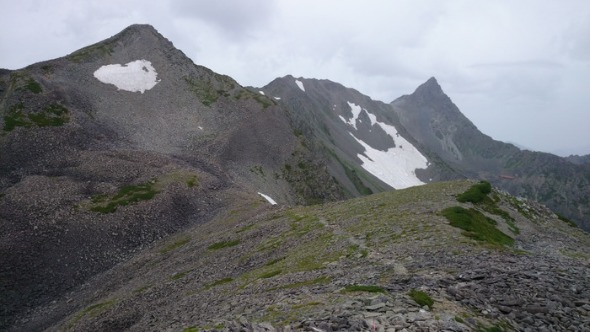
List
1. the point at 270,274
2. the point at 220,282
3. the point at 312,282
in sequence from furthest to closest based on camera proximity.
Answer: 1. the point at 220,282
2. the point at 270,274
3. the point at 312,282

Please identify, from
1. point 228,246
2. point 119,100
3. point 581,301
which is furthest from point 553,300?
point 119,100

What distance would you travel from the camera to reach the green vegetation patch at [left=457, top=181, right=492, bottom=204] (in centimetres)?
4803

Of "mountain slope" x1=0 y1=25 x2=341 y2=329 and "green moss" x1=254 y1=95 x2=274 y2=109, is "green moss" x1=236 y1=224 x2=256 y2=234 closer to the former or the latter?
"mountain slope" x1=0 y1=25 x2=341 y2=329

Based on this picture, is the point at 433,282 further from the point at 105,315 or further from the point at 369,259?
the point at 105,315

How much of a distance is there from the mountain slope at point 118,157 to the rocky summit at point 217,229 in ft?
1.22

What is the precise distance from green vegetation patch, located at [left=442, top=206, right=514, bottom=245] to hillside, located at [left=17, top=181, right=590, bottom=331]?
0.34 meters

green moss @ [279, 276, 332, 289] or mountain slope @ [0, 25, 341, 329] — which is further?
mountain slope @ [0, 25, 341, 329]

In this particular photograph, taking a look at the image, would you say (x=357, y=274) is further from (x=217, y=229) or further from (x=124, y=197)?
(x=124, y=197)

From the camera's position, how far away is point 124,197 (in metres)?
73.5

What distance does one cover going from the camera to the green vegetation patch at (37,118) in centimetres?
8900

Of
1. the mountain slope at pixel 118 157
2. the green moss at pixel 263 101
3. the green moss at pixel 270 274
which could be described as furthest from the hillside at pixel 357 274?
the green moss at pixel 263 101

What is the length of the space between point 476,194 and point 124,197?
5703 cm

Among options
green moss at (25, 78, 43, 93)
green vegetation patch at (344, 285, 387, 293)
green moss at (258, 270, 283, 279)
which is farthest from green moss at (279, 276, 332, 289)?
green moss at (25, 78, 43, 93)

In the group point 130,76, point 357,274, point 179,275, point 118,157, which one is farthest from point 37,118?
point 357,274
